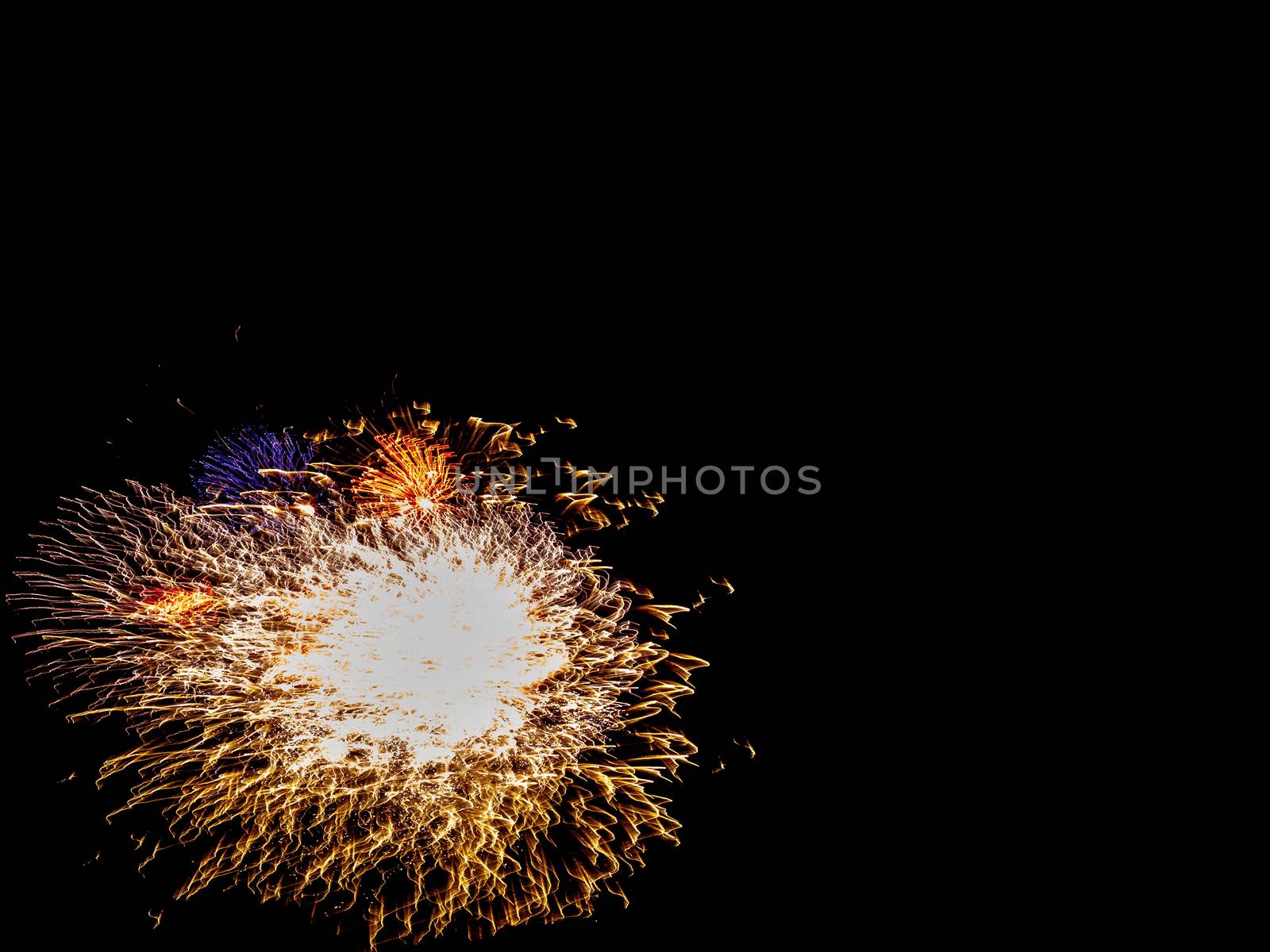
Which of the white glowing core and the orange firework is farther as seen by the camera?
the orange firework

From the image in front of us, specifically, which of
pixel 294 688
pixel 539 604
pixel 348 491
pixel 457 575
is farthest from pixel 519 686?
pixel 348 491

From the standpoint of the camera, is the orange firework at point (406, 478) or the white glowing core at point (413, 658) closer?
the white glowing core at point (413, 658)

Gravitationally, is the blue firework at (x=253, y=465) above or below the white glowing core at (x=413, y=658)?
above

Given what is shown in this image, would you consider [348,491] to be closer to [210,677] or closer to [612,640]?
[210,677]

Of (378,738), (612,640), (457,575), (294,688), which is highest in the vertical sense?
(457,575)

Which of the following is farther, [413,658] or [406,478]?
[406,478]

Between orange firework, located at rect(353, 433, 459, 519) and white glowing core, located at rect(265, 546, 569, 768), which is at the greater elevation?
orange firework, located at rect(353, 433, 459, 519)

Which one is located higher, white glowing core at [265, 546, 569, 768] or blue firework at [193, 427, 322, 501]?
blue firework at [193, 427, 322, 501]

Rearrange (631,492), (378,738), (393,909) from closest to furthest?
(378,738) → (393,909) → (631,492)

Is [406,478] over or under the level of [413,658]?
over

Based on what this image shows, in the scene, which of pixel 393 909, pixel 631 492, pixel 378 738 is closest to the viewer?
pixel 378 738

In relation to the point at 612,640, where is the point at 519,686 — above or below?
below
